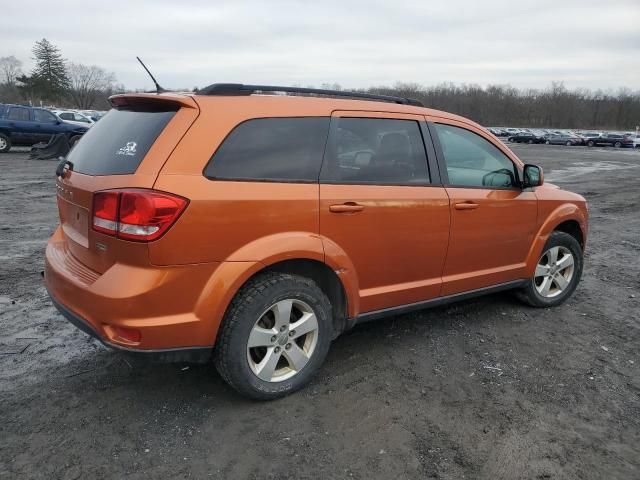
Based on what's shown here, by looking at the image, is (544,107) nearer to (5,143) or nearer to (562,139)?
(562,139)

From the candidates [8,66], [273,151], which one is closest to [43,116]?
[273,151]

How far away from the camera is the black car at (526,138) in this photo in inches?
2303

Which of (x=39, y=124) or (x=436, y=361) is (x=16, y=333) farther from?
(x=39, y=124)

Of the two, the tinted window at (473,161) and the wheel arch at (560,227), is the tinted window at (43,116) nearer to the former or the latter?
the tinted window at (473,161)

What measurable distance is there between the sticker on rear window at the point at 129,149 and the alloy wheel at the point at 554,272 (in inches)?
140

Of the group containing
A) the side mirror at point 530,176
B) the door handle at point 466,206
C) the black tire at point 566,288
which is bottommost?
the black tire at point 566,288

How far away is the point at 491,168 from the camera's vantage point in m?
4.31

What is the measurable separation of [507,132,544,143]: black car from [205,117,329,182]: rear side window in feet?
200

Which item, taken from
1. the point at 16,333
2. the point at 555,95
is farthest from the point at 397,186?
the point at 555,95

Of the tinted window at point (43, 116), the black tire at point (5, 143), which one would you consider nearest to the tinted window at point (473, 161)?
the tinted window at point (43, 116)

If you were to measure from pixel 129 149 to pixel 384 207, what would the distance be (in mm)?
1594

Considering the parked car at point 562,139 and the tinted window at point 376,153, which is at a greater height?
the tinted window at point 376,153

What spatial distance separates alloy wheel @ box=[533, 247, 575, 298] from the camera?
480 centimetres

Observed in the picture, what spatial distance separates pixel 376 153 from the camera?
141 inches
